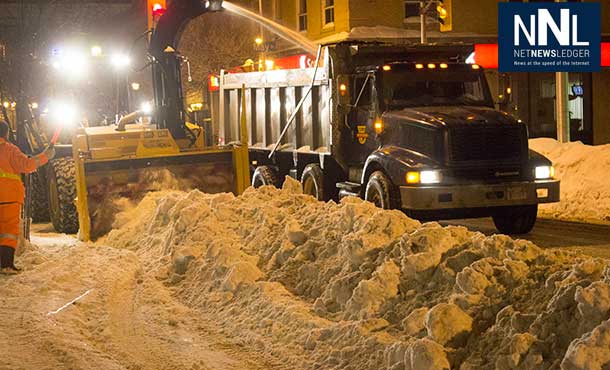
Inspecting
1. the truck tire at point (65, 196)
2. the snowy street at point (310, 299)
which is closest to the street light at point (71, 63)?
the truck tire at point (65, 196)

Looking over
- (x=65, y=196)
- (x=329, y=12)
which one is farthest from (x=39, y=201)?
(x=329, y=12)

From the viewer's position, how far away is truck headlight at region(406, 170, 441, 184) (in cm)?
1288

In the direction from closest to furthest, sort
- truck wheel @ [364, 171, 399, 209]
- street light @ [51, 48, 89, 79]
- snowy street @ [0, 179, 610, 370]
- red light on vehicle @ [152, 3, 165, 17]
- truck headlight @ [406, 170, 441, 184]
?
1. snowy street @ [0, 179, 610, 370]
2. truck headlight @ [406, 170, 441, 184]
3. truck wheel @ [364, 171, 399, 209]
4. red light on vehicle @ [152, 3, 165, 17]
5. street light @ [51, 48, 89, 79]

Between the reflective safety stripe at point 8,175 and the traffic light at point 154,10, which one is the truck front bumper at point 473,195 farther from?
the traffic light at point 154,10

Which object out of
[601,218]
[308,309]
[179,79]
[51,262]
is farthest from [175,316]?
[601,218]

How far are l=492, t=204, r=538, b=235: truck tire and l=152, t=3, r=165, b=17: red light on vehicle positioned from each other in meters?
6.40

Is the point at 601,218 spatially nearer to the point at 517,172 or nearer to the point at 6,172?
the point at 517,172

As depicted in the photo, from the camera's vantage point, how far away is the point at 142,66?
16281mm

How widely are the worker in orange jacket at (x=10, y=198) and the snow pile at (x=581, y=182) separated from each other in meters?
8.92

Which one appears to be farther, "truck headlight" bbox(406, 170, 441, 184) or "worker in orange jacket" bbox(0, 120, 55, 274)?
"truck headlight" bbox(406, 170, 441, 184)

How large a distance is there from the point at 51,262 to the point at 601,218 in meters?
8.82

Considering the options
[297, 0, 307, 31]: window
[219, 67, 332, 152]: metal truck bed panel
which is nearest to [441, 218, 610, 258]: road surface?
[219, 67, 332, 152]: metal truck bed panel

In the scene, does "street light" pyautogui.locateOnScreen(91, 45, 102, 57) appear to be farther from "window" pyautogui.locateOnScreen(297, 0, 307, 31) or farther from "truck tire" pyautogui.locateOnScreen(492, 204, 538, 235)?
"window" pyautogui.locateOnScreen(297, 0, 307, 31)

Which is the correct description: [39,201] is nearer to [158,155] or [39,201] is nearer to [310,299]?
[158,155]
